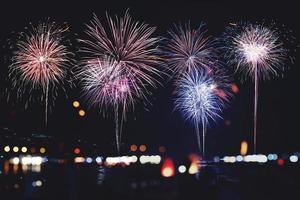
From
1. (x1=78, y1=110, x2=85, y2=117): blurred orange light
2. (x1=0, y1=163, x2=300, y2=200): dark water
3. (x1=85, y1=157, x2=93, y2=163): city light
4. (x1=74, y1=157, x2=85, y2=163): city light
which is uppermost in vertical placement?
(x1=78, y1=110, x2=85, y2=117): blurred orange light

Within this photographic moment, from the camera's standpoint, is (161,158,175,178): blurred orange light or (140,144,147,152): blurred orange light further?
(140,144,147,152): blurred orange light

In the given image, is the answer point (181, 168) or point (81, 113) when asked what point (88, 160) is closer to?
point (81, 113)

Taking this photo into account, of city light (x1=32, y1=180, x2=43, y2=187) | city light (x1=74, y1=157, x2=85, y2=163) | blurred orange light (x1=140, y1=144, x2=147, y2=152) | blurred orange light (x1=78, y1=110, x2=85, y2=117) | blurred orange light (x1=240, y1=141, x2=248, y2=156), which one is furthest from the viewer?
blurred orange light (x1=140, y1=144, x2=147, y2=152)

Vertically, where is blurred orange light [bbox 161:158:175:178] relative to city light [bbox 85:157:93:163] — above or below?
above

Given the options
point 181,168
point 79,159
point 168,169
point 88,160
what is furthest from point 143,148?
point 168,169

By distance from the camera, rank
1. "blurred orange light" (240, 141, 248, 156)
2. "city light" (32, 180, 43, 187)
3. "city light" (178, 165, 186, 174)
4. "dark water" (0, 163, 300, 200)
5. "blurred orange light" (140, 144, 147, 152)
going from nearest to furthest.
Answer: "dark water" (0, 163, 300, 200)
"city light" (178, 165, 186, 174)
"city light" (32, 180, 43, 187)
"blurred orange light" (240, 141, 248, 156)
"blurred orange light" (140, 144, 147, 152)

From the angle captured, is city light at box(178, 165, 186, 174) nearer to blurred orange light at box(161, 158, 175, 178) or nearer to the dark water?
blurred orange light at box(161, 158, 175, 178)

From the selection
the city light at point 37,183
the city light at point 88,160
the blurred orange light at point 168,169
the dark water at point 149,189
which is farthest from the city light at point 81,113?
the blurred orange light at point 168,169

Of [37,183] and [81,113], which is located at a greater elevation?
[81,113]

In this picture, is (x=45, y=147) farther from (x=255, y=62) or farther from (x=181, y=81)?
(x=255, y=62)

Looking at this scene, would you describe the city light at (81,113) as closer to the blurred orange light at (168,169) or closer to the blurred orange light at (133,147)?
the blurred orange light at (133,147)

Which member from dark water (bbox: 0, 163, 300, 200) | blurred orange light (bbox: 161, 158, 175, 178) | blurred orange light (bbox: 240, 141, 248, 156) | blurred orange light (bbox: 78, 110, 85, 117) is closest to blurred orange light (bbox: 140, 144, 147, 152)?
blurred orange light (bbox: 78, 110, 85, 117)
